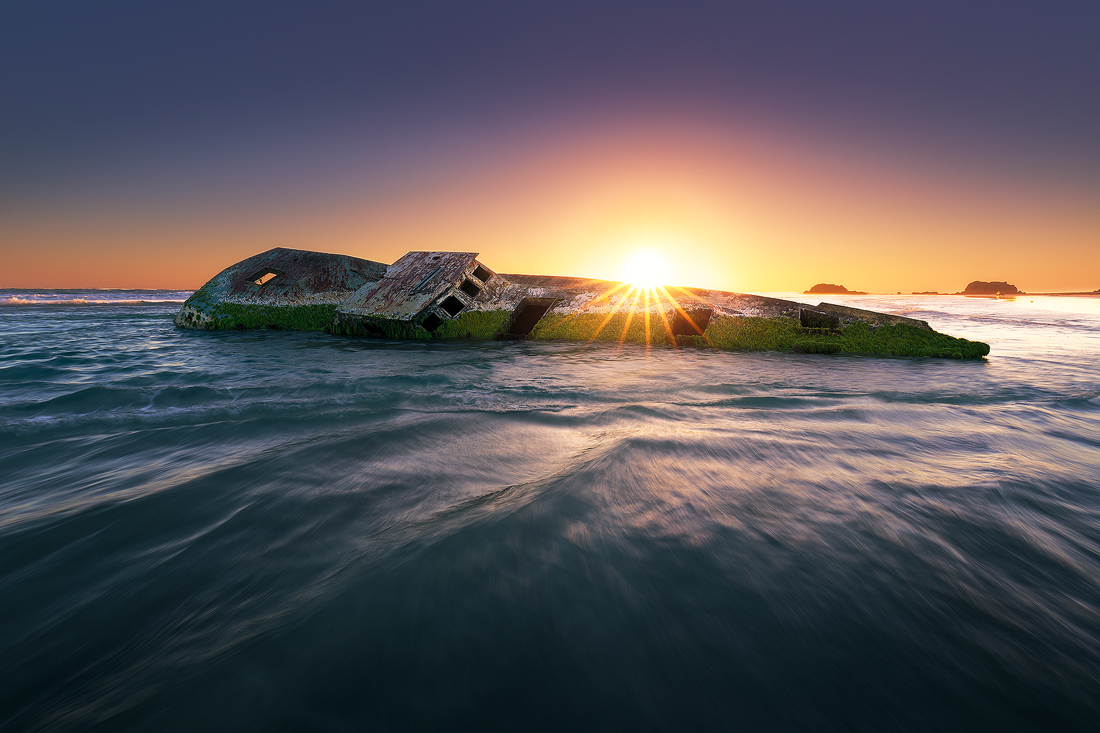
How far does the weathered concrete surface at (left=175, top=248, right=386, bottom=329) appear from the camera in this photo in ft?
37.0

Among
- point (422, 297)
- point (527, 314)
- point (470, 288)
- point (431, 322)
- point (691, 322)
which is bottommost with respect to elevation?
point (431, 322)

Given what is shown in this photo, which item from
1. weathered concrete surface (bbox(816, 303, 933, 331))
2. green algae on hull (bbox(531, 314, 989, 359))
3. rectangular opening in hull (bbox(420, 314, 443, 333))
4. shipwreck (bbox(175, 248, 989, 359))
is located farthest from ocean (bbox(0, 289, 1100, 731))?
rectangular opening in hull (bbox(420, 314, 443, 333))

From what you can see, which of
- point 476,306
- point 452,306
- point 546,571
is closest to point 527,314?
point 476,306

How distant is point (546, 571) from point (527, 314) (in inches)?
339

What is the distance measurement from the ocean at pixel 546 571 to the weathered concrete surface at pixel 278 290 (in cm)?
778

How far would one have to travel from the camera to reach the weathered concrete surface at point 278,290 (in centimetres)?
1128

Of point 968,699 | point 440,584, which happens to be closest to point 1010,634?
point 968,699

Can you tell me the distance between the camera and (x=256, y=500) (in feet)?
7.52

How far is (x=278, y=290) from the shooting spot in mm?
11516

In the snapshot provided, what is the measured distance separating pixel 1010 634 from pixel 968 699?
479 mm

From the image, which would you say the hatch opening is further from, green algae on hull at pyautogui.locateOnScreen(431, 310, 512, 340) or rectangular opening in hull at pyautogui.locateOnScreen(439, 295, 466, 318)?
green algae on hull at pyautogui.locateOnScreen(431, 310, 512, 340)

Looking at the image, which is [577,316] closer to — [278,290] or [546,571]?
[546,571]

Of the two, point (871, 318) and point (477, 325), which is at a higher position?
point (871, 318)

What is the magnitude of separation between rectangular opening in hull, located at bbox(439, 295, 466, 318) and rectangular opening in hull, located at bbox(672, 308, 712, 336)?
4688 mm
